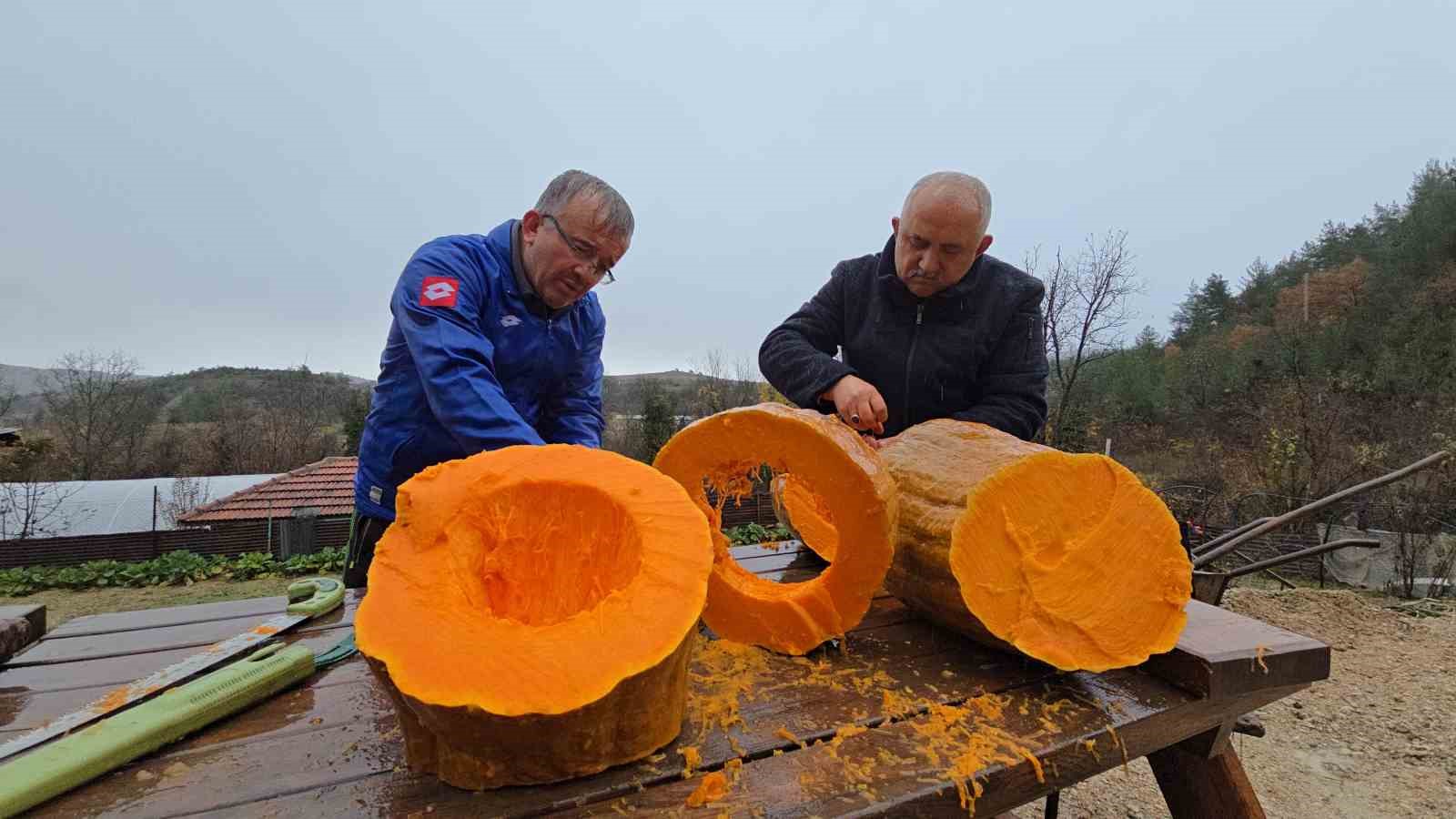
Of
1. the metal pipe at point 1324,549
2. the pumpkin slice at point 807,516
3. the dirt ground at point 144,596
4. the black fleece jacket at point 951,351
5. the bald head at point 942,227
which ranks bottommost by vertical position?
the dirt ground at point 144,596

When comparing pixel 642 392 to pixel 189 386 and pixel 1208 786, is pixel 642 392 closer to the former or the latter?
pixel 1208 786

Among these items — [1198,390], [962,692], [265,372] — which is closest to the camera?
[962,692]

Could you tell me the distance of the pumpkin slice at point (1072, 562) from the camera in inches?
52.7

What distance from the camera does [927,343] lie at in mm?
2348

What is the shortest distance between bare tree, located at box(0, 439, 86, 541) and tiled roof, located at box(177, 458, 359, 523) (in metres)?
1.95

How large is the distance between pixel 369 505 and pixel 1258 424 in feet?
53.0

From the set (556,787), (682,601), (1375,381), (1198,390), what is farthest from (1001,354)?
(1198,390)

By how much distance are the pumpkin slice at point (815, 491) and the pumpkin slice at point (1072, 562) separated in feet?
0.64

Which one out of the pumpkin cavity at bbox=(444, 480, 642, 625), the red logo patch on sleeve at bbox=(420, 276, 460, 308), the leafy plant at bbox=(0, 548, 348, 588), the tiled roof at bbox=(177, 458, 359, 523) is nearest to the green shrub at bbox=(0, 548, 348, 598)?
the leafy plant at bbox=(0, 548, 348, 588)

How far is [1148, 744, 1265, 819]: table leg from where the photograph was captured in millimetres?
1692

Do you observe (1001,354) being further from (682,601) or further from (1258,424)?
(1258,424)

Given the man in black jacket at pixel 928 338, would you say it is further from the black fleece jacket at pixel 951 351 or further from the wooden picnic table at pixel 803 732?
the wooden picnic table at pixel 803 732

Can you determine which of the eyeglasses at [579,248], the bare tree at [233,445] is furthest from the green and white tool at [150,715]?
the bare tree at [233,445]

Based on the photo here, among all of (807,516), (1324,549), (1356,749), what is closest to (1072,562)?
(807,516)
